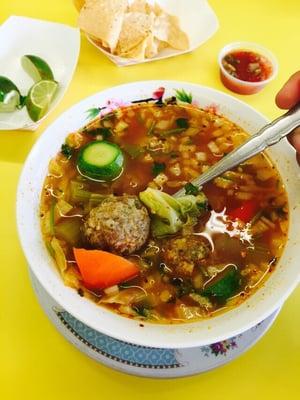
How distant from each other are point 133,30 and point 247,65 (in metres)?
0.63

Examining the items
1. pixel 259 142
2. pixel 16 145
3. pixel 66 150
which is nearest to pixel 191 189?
pixel 259 142

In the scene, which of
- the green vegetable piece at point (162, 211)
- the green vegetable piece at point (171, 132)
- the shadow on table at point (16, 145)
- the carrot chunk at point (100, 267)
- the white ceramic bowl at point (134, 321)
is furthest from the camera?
the shadow on table at point (16, 145)

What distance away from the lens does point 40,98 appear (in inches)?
91.4

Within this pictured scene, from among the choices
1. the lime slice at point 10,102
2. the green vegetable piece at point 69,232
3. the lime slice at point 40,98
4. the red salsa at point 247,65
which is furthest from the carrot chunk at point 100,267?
the red salsa at point 247,65

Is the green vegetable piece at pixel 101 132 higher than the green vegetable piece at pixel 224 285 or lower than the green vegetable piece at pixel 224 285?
higher

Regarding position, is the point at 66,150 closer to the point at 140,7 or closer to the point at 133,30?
the point at 133,30

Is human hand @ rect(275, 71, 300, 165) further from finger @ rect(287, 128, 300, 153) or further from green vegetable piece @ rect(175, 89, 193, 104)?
green vegetable piece @ rect(175, 89, 193, 104)

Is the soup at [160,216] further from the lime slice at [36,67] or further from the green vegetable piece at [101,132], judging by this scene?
the lime slice at [36,67]

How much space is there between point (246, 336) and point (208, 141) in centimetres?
77

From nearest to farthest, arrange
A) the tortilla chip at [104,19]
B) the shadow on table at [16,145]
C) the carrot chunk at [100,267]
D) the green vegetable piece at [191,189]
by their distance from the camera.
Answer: the carrot chunk at [100,267]
the green vegetable piece at [191,189]
the shadow on table at [16,145]
the tortilla chip at [104,19]

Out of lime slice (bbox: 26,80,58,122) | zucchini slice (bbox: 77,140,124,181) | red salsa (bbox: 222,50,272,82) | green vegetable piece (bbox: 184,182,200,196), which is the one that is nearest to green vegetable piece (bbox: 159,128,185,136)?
zucchini slice (bbox: 77,140,124,181)

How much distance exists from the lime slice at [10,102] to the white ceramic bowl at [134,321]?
573mm

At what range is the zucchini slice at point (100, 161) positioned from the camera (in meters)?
1.79

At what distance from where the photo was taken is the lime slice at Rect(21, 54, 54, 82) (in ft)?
8.14
